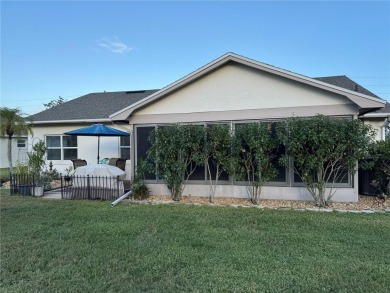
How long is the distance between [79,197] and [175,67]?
1255cm

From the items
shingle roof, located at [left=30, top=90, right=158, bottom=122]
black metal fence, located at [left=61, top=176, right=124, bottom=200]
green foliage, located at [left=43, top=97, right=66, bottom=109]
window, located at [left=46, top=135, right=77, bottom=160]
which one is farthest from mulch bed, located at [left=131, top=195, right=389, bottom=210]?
green foliage, located at [left=43, top=97, right=66, bottom=109]

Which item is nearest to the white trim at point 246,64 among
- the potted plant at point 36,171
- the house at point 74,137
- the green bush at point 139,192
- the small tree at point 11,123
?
the green bush at point 139,192

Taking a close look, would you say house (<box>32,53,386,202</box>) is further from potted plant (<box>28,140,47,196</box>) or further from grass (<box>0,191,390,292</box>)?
potted plant (<box>28,140,47,196</box>)

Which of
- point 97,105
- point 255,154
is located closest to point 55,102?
point 97,105

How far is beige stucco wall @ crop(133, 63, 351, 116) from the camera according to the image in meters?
8.19

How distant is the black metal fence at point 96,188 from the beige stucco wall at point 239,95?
103 inches

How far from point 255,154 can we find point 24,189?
816 cm

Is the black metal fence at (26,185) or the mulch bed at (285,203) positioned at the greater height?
the black metal fence at (26,185)

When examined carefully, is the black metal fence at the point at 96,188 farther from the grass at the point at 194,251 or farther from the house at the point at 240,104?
the grass at the point at 194,251

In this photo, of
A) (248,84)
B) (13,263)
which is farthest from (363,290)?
(248,84)

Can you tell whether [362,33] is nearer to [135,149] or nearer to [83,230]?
[135,149]

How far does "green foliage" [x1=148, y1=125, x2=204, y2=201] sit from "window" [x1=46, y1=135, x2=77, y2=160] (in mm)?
7413

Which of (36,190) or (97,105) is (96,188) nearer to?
A: (36,190)

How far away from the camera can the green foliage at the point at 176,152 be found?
827 cm
